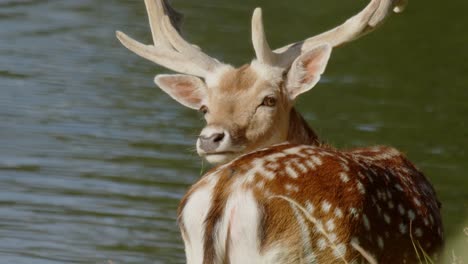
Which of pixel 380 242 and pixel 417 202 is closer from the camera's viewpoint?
pixel 380 242

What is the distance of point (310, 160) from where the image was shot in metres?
5.65

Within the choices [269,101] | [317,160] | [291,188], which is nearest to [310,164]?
[317,160]

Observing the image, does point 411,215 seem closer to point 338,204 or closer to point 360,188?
point 360,188

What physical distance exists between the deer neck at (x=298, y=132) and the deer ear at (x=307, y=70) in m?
0.11

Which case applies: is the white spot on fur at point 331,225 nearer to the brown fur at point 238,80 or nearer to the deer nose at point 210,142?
the deer nose at point 210,142

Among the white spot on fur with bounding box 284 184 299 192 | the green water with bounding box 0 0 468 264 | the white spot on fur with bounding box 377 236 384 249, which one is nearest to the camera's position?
the white spot on fur with bounding box 284 184 299 192

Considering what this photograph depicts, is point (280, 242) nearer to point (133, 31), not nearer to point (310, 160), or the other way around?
point (310, 160)

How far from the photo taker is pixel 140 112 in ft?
39.1

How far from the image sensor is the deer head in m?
6.86

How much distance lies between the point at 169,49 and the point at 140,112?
447cm

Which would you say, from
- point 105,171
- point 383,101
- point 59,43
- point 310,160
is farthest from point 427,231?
point 59,43

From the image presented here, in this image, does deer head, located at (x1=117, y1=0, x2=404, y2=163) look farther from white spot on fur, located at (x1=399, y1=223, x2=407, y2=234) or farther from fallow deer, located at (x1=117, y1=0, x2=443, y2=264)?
white spot on fur, located at (x1=399, y1=223, x2=407, y2=234)

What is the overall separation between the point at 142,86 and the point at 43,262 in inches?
173

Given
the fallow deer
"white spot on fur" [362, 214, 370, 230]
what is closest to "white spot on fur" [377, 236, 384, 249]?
the fallow deer
